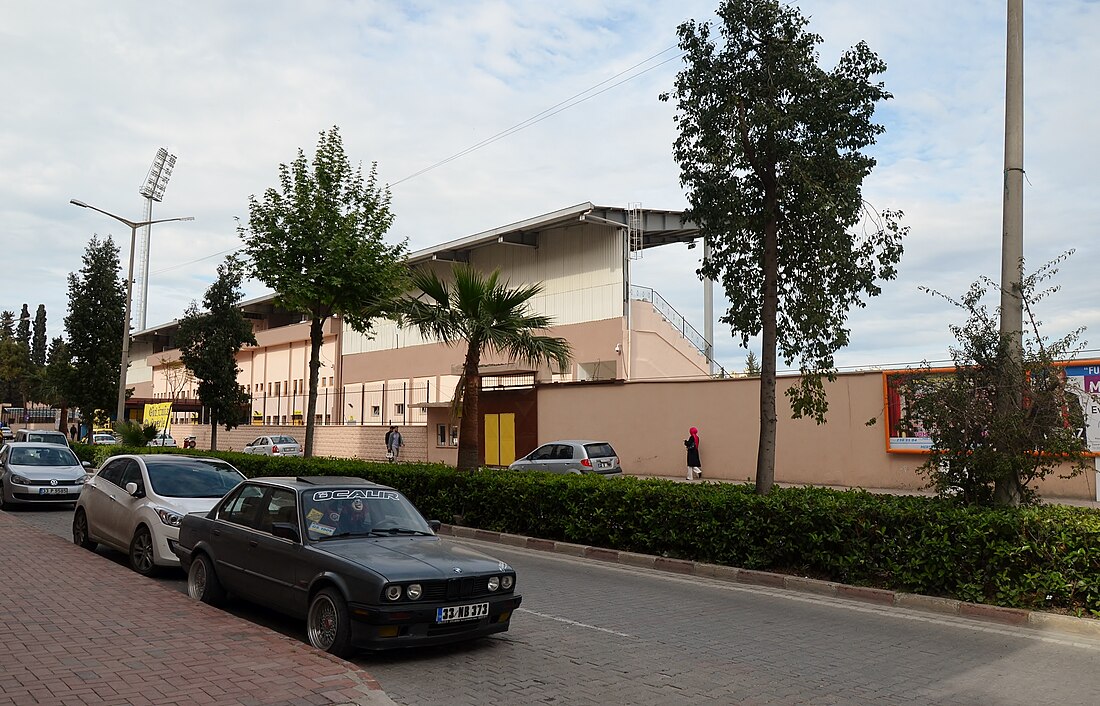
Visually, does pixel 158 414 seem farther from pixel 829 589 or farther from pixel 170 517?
pixel 829 589

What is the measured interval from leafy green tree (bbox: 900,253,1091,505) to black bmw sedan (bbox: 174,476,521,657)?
245 inches

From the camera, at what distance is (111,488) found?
12500 mm

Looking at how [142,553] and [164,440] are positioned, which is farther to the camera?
[164,440]

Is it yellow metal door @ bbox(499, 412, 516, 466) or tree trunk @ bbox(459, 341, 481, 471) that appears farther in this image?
yellow metal door @ bbox(499, 412, 516, 466)

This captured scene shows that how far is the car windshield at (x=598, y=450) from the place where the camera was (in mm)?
24797

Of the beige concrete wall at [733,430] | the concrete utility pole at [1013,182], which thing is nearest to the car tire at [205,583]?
the concrete utility pole at [1013,182]

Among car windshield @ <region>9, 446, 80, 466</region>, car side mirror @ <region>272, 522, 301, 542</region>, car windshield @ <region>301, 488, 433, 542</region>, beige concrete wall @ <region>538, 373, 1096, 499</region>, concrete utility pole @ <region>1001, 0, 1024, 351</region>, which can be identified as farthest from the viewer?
beige concrete wall @ <region>538, 373, 1096, 499</region>

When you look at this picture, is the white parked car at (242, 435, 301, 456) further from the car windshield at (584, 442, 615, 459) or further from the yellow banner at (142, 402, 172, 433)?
the car windshield at (584, 442, 615, 459)

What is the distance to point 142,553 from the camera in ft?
36.6

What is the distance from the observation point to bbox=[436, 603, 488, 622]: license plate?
6961 millimetres

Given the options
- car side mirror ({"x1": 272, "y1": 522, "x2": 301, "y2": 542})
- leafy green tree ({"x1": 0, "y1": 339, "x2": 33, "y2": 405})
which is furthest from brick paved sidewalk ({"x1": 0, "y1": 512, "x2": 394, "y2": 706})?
leafy green tree ({"x1": 0, "y1": 339, "x2": 33, "y2": 405})

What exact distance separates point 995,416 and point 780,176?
4807 mm

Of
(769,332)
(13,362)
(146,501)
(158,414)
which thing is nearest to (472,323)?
(769,332)

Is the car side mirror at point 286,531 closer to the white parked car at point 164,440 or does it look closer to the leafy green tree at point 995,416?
the leafy green tree at point 995,416
